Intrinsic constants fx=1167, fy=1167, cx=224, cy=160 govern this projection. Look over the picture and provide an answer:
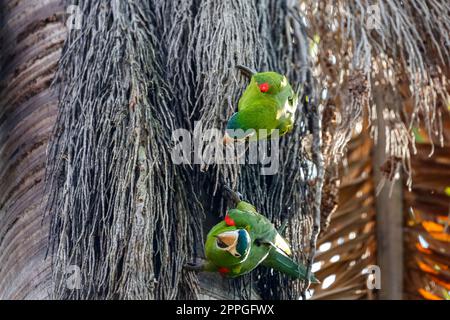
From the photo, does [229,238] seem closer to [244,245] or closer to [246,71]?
[244,245]

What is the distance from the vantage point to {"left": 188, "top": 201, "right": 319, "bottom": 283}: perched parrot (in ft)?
10.4

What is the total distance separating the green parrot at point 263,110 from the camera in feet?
10.6

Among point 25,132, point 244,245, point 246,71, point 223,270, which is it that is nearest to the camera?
point 244,245

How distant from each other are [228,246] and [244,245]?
0.05 meters

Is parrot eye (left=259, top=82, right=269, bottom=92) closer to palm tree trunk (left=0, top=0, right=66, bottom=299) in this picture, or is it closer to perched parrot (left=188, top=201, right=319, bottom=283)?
perched parrot (left=188, top=201, right=319, bottom=283)

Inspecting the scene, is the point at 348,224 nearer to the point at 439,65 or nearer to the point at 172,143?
the point at 439,65

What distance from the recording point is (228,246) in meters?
3.16

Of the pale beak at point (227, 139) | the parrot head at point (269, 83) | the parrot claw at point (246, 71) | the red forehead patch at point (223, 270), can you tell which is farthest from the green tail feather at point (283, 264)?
the parrot claw at point (246, 71)

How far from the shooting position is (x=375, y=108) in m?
4.41

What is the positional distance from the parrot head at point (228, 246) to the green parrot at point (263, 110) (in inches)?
10.5

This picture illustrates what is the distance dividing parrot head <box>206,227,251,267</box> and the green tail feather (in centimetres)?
15

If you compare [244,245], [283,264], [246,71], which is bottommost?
[283,264]

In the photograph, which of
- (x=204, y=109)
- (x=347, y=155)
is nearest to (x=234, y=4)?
(x=204, y=109)

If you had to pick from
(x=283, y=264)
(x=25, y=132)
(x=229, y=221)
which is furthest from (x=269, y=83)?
(x=25, y=132)
